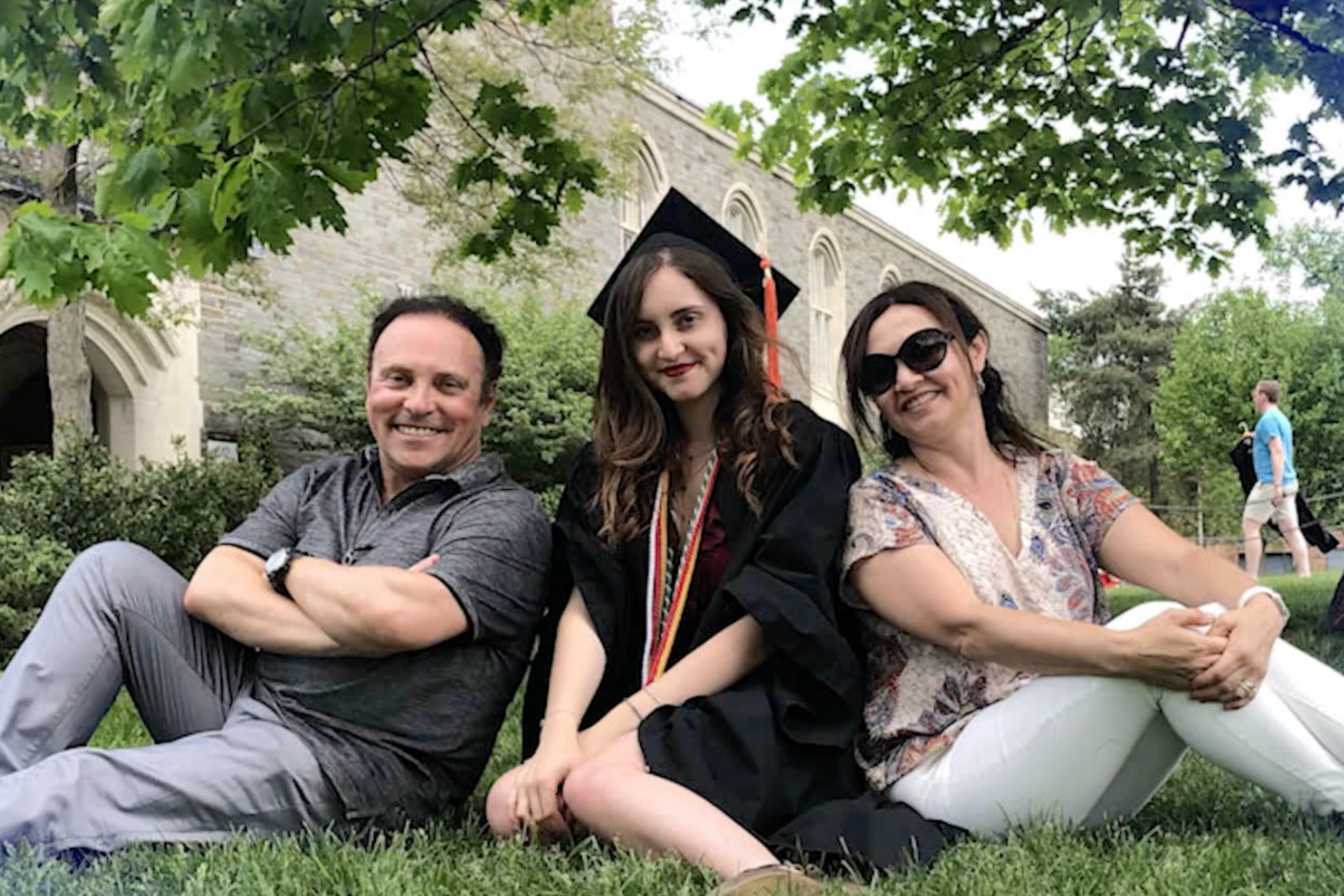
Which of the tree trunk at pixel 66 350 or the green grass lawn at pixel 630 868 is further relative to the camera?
the tree trunk at pixel 66 350

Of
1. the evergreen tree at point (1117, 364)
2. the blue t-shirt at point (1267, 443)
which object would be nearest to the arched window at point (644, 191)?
the blue t-shirt at point (1267, 443)

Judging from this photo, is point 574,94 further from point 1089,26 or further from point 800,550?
point 800,550

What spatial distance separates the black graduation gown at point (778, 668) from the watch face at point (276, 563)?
658 millimetres

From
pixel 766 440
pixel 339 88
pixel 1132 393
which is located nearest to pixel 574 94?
pixel 339 88

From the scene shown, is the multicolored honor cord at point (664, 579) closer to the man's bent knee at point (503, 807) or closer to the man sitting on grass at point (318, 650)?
the man sitting on grass at point (318, 650)

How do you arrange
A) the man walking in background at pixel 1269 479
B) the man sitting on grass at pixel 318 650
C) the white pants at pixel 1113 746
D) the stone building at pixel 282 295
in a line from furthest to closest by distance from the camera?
1. the stone building at pixel 282 295
2. the man walking in background at pixel 1269 479
3. the man sitting on grass at pixel 318 650
4. the white pants at pixel 1113 746

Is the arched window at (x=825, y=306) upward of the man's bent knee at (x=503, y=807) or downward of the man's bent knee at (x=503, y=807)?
upward

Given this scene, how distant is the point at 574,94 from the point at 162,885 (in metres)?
12.3

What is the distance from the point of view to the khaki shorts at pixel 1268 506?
12672 millimetres

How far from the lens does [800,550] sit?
9.07 ft

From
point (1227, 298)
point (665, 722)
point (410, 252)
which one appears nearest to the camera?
point (665, 722)

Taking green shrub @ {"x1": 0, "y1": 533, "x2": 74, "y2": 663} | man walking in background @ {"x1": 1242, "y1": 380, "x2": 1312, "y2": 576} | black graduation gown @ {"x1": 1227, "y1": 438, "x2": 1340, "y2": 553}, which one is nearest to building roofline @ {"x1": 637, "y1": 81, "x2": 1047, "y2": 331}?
man walking in background @ {"x1": 1242, "y1": 380, "x2": 1312, "y2": 576}

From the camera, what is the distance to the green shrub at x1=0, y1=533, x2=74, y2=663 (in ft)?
→ 26.6

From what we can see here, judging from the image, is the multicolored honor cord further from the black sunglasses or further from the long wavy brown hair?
the black sunglasses
